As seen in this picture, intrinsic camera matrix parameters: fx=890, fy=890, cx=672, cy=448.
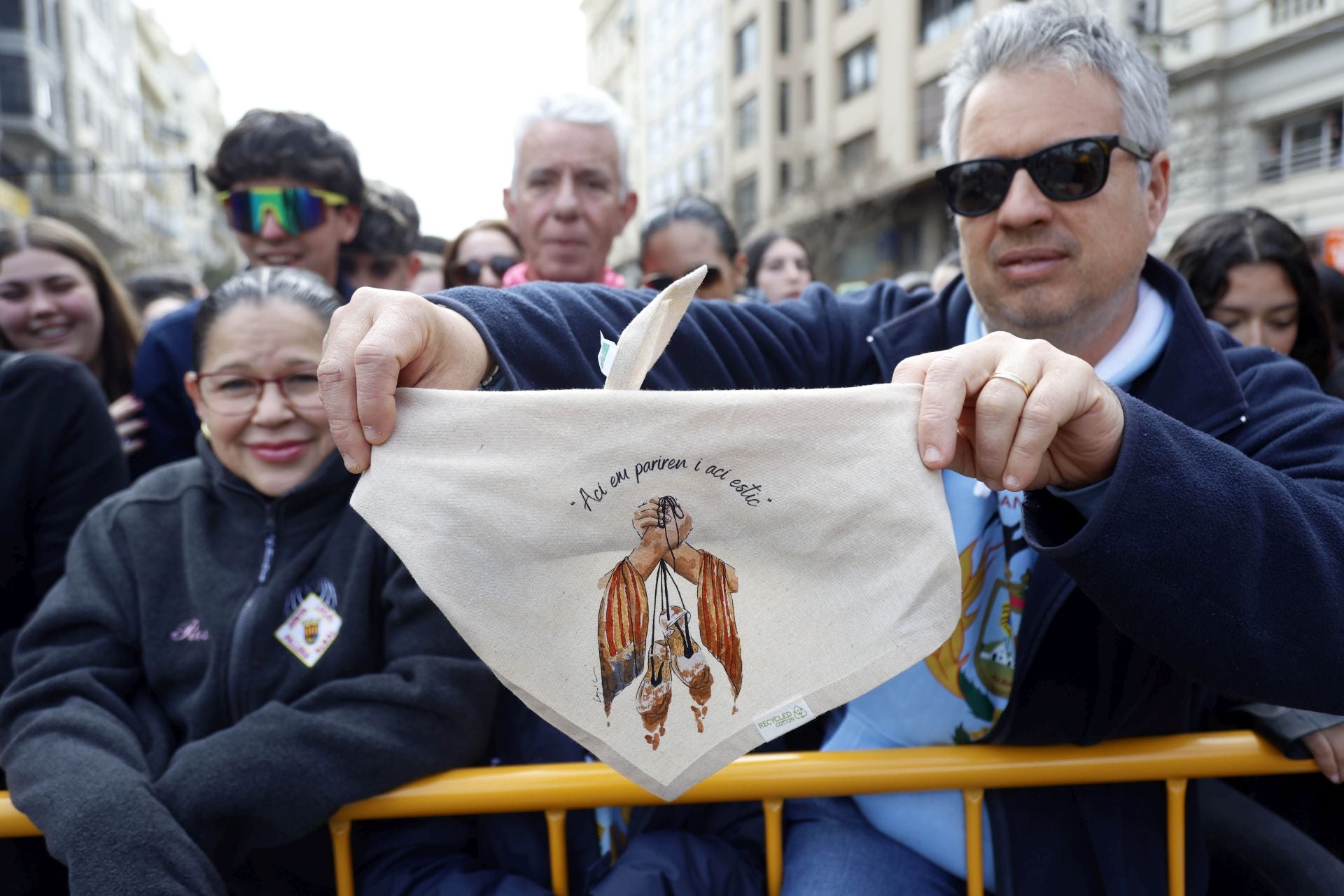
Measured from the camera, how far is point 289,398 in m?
2.06

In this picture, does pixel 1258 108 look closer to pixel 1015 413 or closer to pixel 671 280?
pixel 671 280

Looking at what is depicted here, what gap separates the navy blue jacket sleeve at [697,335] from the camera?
155 cm

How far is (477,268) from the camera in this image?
3.88 meters

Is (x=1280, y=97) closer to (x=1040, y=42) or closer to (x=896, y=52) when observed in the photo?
(x=896, y=52)

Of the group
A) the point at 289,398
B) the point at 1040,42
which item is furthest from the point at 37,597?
the point at 1040,42

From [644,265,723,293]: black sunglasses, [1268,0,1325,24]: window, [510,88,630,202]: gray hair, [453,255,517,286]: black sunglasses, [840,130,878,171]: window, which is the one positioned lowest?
[644,265,723,293]: black sunglasses

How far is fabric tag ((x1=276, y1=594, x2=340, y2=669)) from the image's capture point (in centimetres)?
186

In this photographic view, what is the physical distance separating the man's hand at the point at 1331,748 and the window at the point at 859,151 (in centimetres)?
2579

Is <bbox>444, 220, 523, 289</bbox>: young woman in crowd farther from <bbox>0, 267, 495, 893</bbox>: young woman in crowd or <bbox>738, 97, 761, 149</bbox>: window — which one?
<bbox>738, 97, 761, 149</bbox>: window

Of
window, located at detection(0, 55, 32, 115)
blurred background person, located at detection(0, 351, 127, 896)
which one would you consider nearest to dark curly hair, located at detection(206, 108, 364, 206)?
blurred background person, located at detection(0, 351, 127, 896)

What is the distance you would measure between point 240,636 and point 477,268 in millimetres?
2344

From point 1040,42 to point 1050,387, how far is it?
1001 millimetres

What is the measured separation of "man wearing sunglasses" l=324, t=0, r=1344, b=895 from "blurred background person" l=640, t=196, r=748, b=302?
6.70 ft

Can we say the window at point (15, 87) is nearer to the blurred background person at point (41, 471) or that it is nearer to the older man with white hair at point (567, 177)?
the older man with white hair at point (567, 177)
